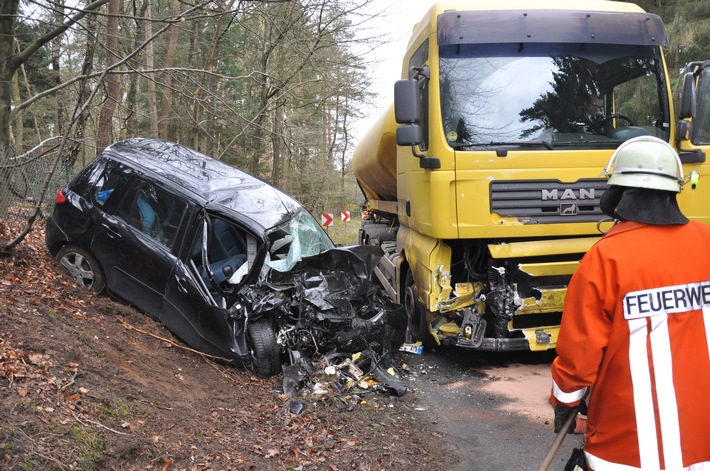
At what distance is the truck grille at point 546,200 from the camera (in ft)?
18.2

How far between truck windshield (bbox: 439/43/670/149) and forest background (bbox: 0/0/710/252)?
103 centimetres

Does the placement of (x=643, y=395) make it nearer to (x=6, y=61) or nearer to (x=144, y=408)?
(x=144, y=408)

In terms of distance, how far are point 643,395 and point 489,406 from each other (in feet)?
10.6

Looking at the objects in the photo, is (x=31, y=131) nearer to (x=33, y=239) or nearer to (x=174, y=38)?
(x=174, y=38)

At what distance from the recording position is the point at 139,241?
245 inches

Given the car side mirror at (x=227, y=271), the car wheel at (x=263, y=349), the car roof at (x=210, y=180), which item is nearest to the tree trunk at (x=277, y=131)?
the car roof at (x=210, y=180)

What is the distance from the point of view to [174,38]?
683 inches

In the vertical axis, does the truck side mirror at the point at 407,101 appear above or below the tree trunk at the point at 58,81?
below

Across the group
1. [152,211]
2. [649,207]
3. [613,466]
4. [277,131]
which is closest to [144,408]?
[152,211]

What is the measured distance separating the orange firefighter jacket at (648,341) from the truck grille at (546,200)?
3.30 metres

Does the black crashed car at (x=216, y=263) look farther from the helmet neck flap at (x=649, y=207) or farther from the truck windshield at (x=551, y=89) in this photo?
the helmet neck flap at (x=649, y=207)

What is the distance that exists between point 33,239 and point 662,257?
8.31 metres

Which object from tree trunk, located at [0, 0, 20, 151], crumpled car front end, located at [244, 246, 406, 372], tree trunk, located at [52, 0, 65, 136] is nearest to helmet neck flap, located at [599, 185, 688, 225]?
crumpled car front end, located at [244, 246, 406, 372]

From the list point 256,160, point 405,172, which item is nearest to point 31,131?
point 256,160
